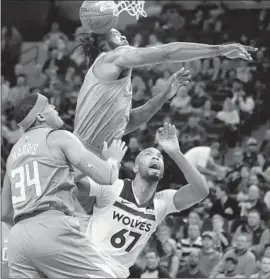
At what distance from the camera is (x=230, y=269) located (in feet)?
40.3

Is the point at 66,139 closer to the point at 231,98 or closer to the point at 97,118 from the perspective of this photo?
the point at 97,118

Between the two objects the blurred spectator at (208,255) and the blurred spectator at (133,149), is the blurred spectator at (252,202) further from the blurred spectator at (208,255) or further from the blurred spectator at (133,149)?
the blurred spectator at (133,149)

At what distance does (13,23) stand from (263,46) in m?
6.55

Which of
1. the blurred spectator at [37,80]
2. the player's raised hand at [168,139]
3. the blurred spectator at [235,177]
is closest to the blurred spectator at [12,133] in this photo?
the blurred spectator at [37,80]

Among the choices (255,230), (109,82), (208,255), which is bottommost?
(208,255)

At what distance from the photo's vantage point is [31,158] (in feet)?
22.7

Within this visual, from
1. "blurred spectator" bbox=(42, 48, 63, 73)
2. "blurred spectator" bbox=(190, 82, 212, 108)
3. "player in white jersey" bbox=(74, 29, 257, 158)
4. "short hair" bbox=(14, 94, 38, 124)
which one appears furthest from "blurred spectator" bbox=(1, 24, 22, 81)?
"short hair" bbox=(14, 94, 38, 124)

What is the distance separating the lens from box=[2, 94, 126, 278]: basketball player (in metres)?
6.74

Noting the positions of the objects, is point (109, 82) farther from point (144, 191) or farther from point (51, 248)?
point (51, 248)

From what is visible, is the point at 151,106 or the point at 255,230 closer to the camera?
the point at 151,106

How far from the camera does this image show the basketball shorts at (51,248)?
6715 millimetres

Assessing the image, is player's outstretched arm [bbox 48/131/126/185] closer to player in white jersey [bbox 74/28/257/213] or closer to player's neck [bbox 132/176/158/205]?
player in white jersey [bbox 74/28/257/213]

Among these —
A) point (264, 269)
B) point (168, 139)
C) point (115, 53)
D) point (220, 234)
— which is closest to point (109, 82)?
point (115, 53)

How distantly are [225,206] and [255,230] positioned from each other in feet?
4.40
